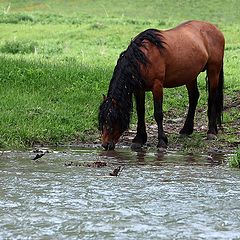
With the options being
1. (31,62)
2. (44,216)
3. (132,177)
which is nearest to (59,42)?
(31,62)

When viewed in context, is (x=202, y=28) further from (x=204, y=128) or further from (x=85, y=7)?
(x=85, y=7)

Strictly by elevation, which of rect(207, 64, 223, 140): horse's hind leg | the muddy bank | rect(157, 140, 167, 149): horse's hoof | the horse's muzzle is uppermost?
rect(207, 64, 223, 140): horse's hind leg

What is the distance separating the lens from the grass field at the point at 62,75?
11.5 meters

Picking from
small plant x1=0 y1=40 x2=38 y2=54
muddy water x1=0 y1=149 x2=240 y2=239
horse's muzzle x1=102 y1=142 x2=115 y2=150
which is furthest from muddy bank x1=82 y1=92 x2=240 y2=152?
small plant x1=0 y1=40 x2=38 y2=54

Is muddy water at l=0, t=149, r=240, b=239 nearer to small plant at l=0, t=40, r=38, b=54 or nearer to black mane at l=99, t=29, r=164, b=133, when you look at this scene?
black mane at l=99, t=29, r=164, b=133

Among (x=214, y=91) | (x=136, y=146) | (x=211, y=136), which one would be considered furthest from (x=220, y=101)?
(x=136, y=146)

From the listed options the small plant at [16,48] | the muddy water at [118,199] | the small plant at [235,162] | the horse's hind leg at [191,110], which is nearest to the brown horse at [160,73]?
the horse's hind leg at [191,110]

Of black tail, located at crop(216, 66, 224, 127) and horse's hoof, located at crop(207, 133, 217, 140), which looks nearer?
horse's hoof, located at crop(207, 133, 217, 140)

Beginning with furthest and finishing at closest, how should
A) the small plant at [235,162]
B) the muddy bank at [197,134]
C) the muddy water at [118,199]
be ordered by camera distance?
the muddy bank at [197,134] → the small plant at [235,162] → the muddy water at [118,199]

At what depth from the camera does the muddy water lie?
538 centimetres

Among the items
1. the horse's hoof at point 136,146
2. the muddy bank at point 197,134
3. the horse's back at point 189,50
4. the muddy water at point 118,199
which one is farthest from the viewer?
A: the horse's back at point 189,50

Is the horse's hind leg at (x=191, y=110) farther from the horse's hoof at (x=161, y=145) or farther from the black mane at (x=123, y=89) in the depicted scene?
the black mane at (x=123, y=89)

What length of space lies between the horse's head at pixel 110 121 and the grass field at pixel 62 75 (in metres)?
1.05

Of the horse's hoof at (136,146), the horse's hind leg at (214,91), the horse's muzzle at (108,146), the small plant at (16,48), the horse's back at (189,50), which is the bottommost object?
the small plant at (16,48)
